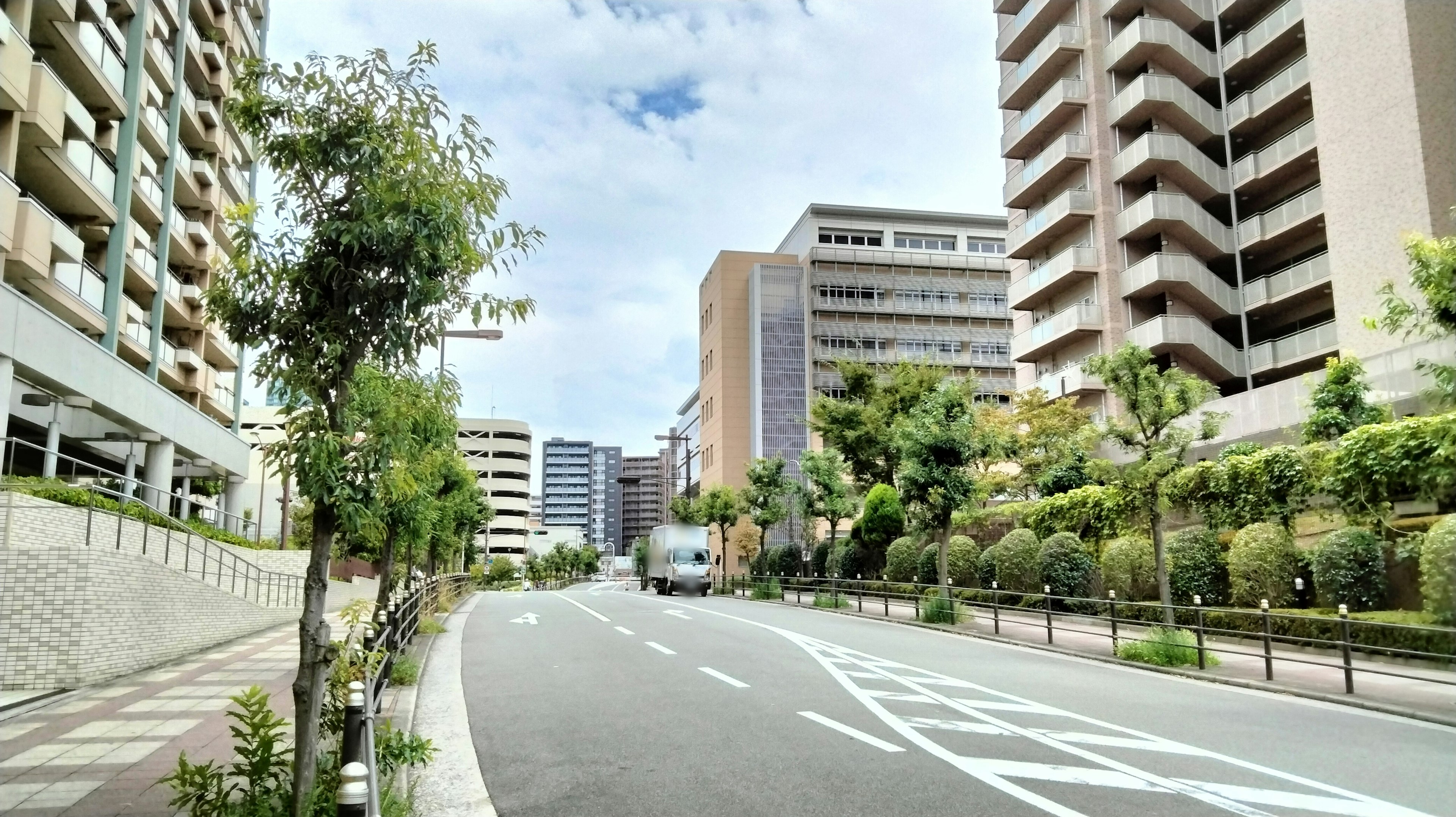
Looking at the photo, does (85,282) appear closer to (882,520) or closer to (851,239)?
(882,520)

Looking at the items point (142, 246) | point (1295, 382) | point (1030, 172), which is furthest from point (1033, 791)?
point (1030, 172)

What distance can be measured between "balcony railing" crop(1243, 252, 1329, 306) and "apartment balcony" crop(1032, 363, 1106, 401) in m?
6.12

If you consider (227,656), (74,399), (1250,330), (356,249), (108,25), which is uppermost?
(108,25)

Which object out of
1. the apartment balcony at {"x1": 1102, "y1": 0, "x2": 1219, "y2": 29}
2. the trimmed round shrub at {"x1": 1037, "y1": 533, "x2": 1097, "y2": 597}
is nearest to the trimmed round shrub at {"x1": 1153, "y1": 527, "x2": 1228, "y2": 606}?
the trimmed round shrub at {"x1": 1037, "y1": 533, "x2": 1097, "y2": 597}

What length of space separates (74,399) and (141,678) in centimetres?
1115

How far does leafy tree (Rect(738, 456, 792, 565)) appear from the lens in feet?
146

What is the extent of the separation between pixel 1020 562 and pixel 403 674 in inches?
698

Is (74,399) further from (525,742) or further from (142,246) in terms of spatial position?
(525,742)

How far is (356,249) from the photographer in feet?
17.1

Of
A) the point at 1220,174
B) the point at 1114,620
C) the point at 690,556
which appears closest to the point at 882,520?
the point at 690,556

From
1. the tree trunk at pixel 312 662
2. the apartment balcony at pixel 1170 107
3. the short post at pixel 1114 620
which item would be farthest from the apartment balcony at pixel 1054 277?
the tree trunk at pixel 312 662

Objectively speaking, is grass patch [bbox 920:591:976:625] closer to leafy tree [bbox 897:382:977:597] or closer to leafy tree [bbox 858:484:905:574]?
leafy tree [bbox 897:382:977:597]

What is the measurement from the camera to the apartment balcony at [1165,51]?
34781 millimetres

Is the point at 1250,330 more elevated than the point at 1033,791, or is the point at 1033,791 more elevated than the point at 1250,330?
the point at 1250,330
